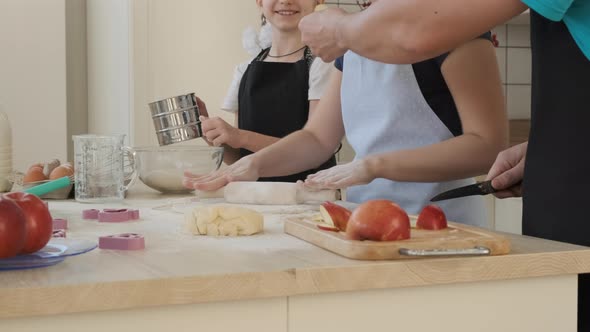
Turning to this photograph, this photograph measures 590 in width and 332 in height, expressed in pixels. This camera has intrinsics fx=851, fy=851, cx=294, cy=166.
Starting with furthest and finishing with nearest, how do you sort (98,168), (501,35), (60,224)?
(501,35) → (98,168) → (60,224)

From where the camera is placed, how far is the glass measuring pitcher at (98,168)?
168 cm

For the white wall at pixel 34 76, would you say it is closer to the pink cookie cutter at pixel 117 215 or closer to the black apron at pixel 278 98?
the black apron at pixel 278 98

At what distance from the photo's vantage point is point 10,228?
84cm

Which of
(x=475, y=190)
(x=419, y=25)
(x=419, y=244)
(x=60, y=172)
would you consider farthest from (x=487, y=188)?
(x=60, y=172)

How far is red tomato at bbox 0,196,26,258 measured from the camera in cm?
84

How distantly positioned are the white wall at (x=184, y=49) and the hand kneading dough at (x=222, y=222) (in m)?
2.18

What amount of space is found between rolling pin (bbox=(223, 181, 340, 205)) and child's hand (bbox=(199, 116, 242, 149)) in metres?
0.50

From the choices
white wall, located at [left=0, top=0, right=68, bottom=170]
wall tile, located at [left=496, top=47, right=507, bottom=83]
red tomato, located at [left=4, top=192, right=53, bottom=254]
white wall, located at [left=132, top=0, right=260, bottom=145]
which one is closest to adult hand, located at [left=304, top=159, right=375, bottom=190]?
red tomato, located at [left=4, top=192, right=53, bottom=254]

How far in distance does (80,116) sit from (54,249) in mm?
2900

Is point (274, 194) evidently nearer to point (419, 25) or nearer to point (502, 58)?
point (419, 25)

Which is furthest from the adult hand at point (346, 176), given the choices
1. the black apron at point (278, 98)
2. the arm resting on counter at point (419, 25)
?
the black apron at point (278, 98)

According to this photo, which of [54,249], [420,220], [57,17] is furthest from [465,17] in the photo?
[57,17]

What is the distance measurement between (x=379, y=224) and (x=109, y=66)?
2.67m

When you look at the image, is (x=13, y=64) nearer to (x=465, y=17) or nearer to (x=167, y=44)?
(x=167, y=44)
